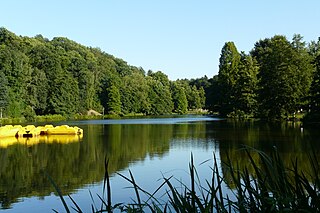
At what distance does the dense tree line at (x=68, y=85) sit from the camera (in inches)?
1911

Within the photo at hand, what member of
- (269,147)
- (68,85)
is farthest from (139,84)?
(269,147)

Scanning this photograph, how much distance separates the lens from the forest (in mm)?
37125

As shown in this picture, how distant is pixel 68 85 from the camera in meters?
58.1

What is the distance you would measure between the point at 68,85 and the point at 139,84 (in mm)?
18569

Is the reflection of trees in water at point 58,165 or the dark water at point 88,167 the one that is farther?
the reflection of trees in water at point 58,165

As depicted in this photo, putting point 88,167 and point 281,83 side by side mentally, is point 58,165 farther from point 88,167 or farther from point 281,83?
point 281,83

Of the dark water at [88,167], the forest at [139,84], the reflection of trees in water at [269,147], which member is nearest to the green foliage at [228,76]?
the forest at [139,84]

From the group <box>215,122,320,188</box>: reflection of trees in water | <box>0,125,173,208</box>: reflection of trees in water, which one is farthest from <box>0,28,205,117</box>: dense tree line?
<box>215,122,320,188</box>: reflection of trees in water

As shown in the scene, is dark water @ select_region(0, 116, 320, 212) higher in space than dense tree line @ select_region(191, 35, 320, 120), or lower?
lower

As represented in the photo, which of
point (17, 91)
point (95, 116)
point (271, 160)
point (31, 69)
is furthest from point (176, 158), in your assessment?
point (95, 116)

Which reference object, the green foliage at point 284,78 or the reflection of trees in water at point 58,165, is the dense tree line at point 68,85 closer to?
the green foliage at point 284,78

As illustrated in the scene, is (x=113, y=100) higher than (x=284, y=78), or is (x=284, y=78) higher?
(x=284, y=78)

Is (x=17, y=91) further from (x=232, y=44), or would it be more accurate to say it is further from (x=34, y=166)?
(x=34, y=166)

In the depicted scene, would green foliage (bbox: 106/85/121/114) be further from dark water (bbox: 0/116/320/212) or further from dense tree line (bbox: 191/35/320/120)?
dark water (bbox: 0/116/320/212)
